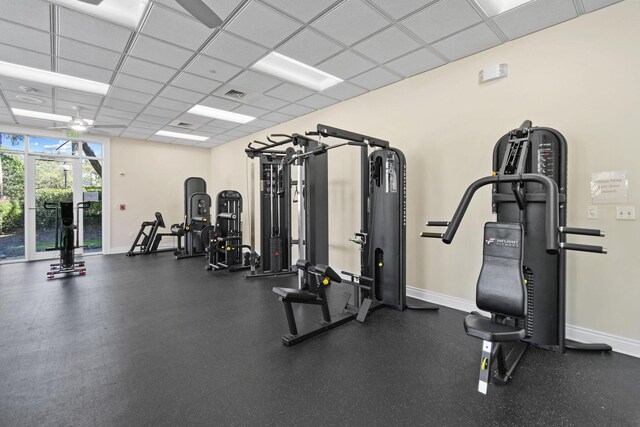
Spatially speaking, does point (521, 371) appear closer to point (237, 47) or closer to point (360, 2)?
point (360, 2)

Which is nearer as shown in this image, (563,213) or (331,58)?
(563,213)

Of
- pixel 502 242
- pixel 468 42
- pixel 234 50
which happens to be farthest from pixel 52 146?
pixel 502 242

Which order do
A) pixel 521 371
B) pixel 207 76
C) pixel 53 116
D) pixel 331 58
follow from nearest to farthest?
pixel 521 371 < pixel 331 58 < pixel 207 76 < pixel 53 116

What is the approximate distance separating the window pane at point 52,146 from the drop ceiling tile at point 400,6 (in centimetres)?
804

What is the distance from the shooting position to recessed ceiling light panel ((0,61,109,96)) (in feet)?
13.3

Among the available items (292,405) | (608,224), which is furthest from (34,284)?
(608,224)

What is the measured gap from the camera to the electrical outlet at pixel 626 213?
102 inches

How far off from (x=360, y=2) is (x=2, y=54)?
4180 millimetres

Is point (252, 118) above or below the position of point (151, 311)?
above

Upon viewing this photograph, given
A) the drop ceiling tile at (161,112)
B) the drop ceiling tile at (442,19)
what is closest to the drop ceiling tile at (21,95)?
the drop ceiling tile at (161,112)

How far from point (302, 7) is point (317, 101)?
2.46 m

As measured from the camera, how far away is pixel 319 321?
11.0ft

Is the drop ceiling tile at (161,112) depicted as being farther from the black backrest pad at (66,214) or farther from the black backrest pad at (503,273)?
the black backrest pad at (503,273)

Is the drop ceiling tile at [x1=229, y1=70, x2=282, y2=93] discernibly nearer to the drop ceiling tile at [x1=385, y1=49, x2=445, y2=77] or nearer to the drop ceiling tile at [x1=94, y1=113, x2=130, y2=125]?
the drop ceiling tile at [x1=385, y1=49, x2=445, y2=77]
